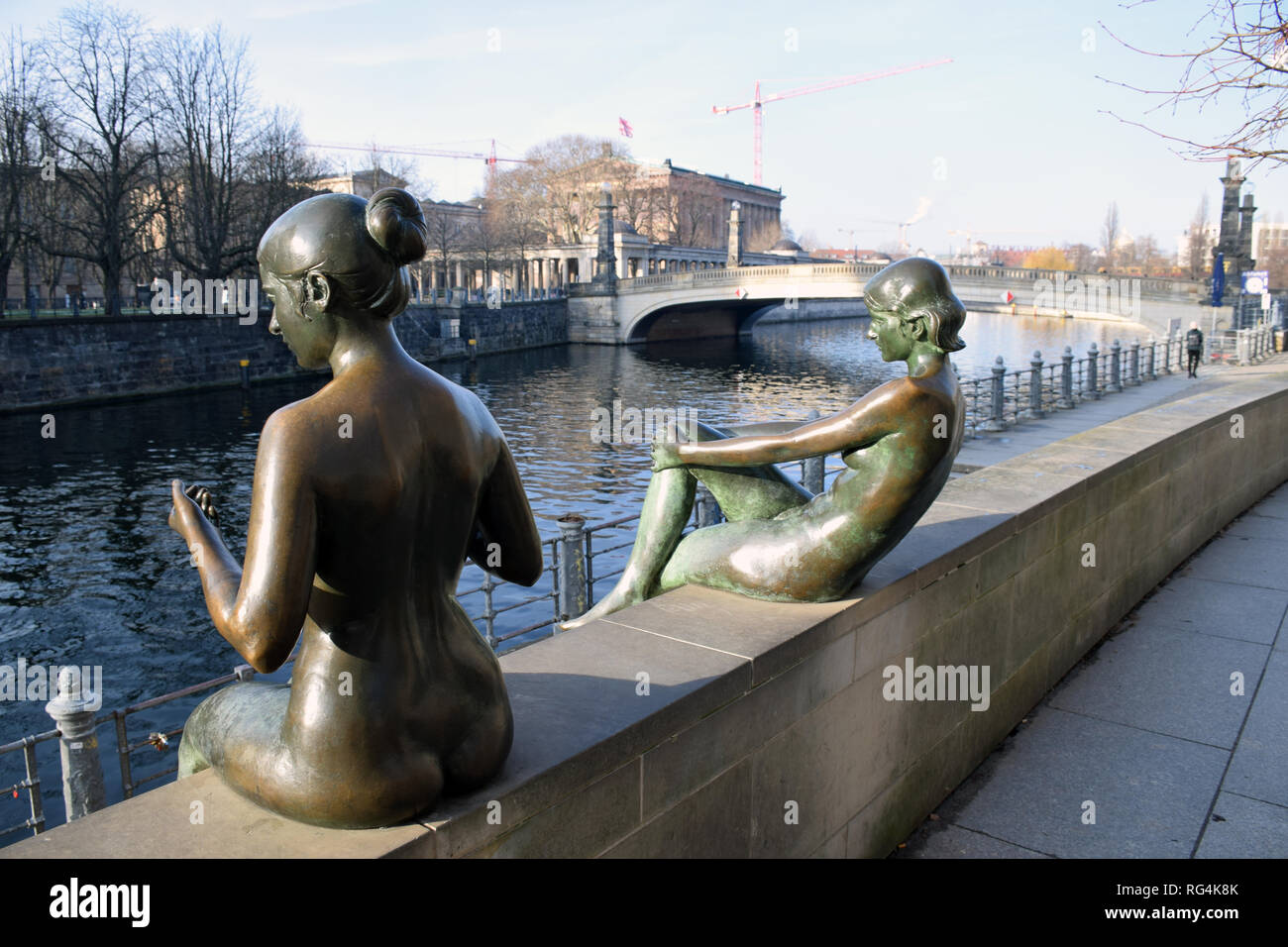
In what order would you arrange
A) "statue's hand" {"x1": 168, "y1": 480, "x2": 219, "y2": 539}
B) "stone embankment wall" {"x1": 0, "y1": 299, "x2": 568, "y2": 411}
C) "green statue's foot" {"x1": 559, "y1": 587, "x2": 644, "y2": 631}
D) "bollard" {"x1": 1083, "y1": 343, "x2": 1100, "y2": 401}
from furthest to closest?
1. "stone embankment wall" {"x1": 0, "y1": 299, "x2": 568, "y2": 411}
2. "bollard" {"x1": 1083, "y1": 343, "x2": 1100, "y2": 401}
3. "green statue's foot" {"x1": 559, "y1": 587, "x2": 644, "y2": 631}
4. "statue's hand" {"x1": 168, "y1": 480, "x2": 219, "y2": 539}

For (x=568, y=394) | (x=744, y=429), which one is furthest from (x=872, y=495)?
(x=568, y=394)

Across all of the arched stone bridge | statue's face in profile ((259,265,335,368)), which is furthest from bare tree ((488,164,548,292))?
statue's face in profile ((259,265,335,368))

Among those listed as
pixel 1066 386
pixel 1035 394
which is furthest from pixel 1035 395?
pixel 1066 386

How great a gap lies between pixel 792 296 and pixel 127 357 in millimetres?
32130

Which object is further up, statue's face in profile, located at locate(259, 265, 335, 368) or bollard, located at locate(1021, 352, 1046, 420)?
statue's face in profile, located at locate(259, 265, 335, 368)

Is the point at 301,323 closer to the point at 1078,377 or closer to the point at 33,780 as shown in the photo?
the point at 33,780

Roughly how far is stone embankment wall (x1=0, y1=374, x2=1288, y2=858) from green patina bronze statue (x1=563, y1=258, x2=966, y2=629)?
0.12 metres

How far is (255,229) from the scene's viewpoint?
40531mm

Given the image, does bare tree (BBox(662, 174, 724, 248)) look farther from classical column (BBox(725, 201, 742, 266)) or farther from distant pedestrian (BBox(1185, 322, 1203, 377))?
distant pedestrian (BBox(1185, 322, 1203, 377))

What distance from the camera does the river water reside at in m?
11.4

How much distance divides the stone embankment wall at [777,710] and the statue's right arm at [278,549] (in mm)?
410

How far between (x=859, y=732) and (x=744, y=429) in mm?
1150
